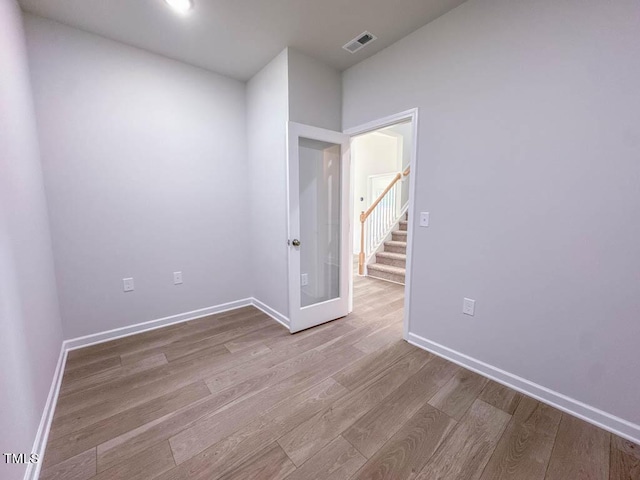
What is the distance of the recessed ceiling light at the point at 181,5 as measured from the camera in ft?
5.86

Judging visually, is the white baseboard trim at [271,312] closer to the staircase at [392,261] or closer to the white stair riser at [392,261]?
the staircase at [392,261]

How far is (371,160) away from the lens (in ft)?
21.8

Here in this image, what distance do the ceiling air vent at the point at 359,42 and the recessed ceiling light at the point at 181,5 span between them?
4.06ft

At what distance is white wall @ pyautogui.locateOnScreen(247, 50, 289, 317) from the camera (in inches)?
97.9

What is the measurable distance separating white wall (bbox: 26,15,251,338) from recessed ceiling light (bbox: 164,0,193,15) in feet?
2.52

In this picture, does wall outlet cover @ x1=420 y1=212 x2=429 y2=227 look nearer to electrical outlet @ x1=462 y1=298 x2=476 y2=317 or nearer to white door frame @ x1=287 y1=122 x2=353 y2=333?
Answer: electrical outlet @ x1=462 y1=298 x2=476 y2=317

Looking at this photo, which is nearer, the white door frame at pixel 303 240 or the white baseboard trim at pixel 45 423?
the white baseboard trim at pixel 45 423

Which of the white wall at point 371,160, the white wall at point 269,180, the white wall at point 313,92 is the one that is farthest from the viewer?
the white wall at point 371,160

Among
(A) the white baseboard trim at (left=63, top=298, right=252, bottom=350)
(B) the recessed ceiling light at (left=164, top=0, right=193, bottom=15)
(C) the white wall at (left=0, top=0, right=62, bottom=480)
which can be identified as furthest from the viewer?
(A) the white baseboard trim at (left=63, top=298, right=252, bottom=350)

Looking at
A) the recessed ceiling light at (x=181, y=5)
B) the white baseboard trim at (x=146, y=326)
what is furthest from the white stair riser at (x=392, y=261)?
the recessed ceiling light at (x=181, y=5)

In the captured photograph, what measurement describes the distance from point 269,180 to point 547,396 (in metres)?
2.80

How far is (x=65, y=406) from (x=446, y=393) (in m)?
2.47

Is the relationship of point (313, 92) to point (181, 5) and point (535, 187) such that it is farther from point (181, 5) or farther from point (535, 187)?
point (535, 187)

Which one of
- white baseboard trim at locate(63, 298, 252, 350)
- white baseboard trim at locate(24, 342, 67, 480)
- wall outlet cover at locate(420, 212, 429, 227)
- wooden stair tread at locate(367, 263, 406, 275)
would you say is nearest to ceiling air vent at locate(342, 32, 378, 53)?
wall outlet cover at locate(420, 212, 429, 227)
